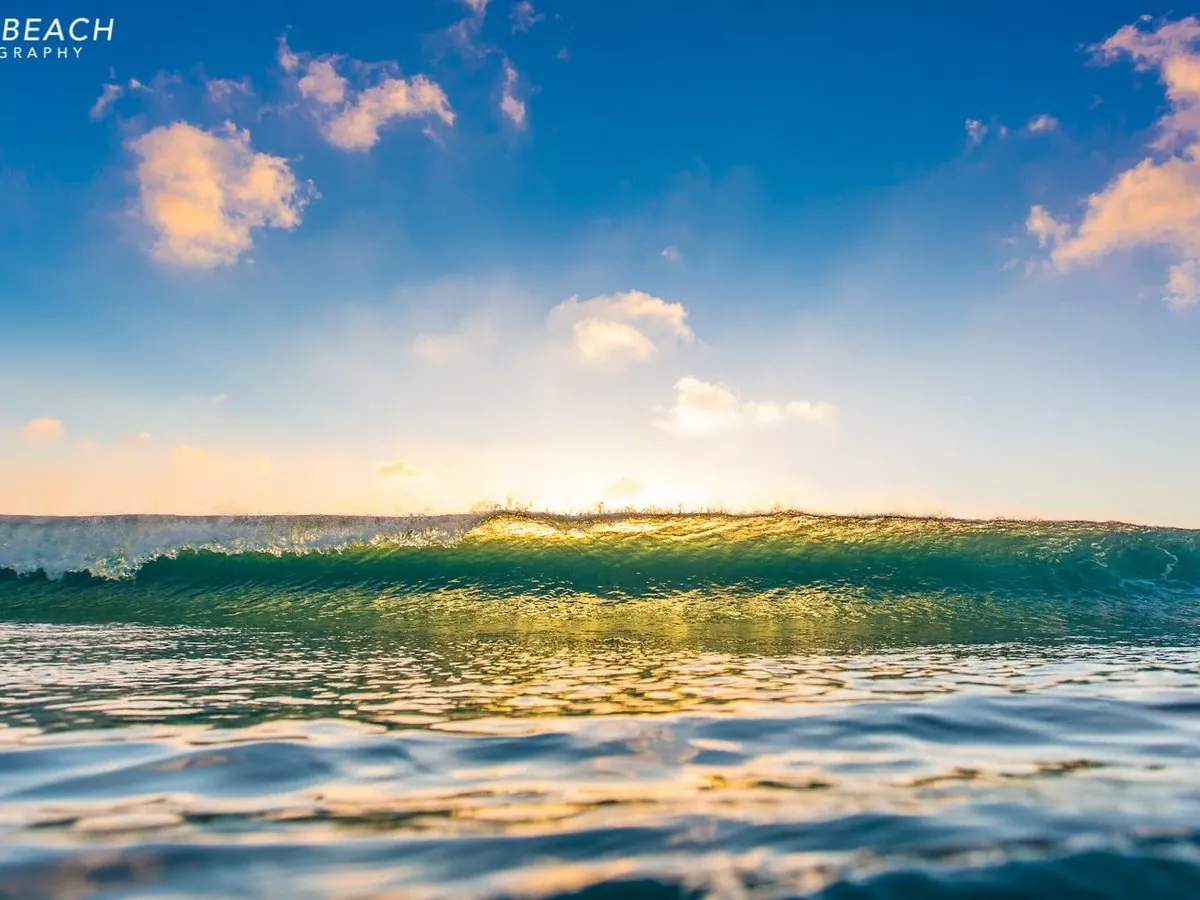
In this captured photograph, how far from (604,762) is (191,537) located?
49.1 feet

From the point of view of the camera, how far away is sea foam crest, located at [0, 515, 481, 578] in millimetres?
15227

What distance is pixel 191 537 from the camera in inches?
619

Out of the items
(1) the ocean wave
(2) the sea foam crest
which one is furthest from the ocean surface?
(2) the sea foam crest

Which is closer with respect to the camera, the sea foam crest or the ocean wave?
the ocean wave

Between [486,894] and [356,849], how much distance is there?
1.32 feet

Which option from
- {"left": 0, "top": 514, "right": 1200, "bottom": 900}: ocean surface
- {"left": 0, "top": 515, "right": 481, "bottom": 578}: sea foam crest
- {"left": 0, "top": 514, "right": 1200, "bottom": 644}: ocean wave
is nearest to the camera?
{"left": 0, "top": 514, "right": 1200, "bottom": 900}: ocean surface

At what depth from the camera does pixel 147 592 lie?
1413 centimetres

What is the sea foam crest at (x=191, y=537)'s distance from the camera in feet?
50.0

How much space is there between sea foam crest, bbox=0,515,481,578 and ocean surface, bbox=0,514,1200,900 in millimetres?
6174

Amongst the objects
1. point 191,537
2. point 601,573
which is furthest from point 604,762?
point 191,537

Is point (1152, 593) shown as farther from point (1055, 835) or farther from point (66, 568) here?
point (66, 568)

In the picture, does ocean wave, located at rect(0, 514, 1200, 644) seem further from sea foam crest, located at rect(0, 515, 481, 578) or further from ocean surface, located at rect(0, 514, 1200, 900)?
ocean surface, located at rect(0, 514, 1200, 900)

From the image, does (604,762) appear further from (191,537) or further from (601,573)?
(191,537)

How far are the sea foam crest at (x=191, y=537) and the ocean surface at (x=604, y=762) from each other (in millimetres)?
6174
